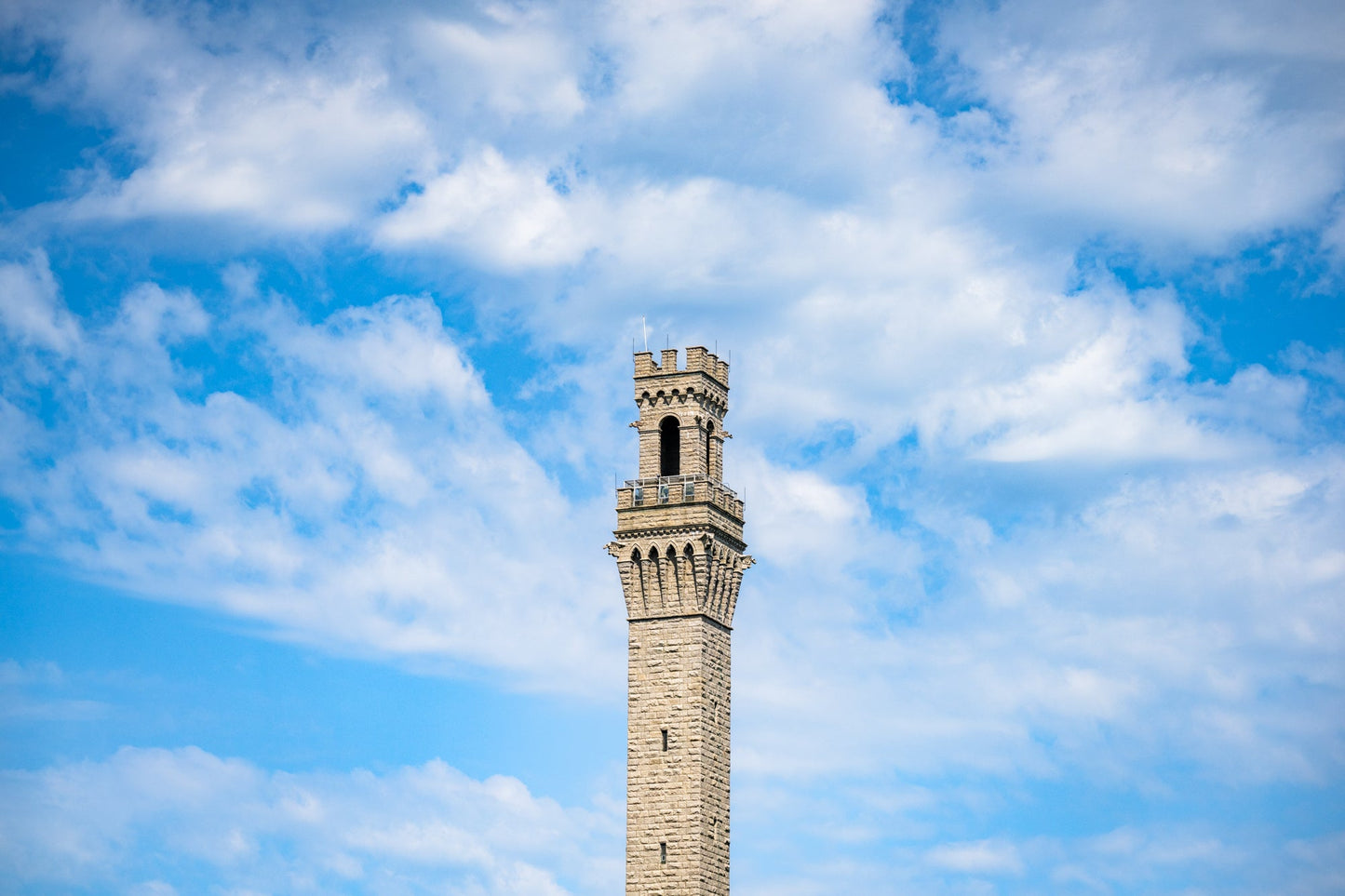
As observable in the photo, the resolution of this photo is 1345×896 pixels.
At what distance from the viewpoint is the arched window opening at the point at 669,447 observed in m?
96.7

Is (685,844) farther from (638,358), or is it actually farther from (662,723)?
(638,358)

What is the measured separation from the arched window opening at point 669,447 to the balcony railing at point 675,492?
157 centimetres

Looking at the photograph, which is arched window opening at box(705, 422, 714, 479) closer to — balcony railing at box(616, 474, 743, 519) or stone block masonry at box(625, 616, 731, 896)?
balcony railing at box(616, 474, 743, 519)

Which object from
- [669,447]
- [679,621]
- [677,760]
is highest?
[669,447]

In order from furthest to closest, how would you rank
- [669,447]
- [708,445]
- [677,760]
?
[669,447] < [708,445] < [677,760]

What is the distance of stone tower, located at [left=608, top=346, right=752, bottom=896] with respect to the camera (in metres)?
89.5

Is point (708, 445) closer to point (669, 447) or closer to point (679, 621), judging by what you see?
point (669, 447)

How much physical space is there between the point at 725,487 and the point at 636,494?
4132mm

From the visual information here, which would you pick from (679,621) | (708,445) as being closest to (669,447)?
(708,445)

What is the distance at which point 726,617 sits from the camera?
94438 millimetres

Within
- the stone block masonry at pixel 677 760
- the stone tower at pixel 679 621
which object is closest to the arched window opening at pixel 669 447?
the stone tower at pixel 679 621

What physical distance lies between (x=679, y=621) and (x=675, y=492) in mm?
6135

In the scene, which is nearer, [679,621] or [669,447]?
[679,621]

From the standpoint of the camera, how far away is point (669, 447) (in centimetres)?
9775
